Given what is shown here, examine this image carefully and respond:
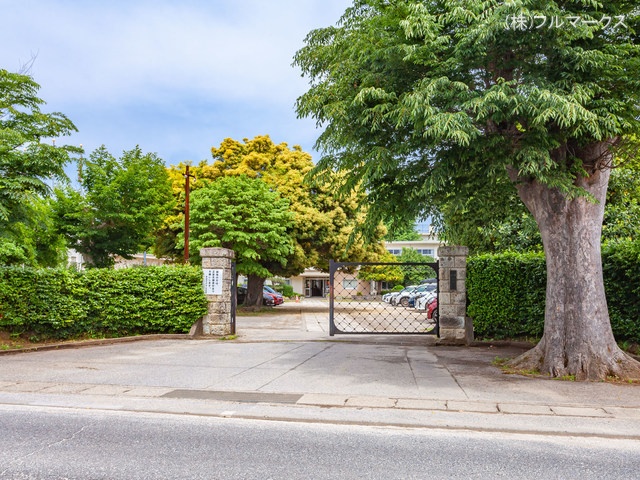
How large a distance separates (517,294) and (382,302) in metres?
24.9

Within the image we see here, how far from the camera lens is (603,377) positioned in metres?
7.78

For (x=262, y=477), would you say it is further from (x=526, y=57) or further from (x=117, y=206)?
(x=117, y=206)

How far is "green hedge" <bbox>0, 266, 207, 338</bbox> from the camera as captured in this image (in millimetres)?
11344

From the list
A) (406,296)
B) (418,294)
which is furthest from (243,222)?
(406,296)

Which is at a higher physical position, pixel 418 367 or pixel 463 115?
pixel 463 115

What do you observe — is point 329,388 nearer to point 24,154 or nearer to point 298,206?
point 24,154

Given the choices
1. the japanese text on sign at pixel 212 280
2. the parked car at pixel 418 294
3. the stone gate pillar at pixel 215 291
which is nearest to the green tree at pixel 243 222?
the parked car at pixel 418 294

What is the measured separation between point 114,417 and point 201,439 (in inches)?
55.8

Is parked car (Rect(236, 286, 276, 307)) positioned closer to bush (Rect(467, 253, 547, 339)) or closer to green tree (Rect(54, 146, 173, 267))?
green tree (Rect(54, 146, 173, 267))

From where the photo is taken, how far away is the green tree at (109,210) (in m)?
20.8

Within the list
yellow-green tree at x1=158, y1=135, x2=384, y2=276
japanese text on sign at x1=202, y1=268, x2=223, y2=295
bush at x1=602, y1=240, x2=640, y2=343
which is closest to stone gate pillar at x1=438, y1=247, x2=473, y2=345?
bush at x1=602, y1=240, x2=640, y2=343

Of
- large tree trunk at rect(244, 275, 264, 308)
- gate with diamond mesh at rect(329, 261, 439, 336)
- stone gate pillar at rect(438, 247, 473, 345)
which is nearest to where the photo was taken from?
stone gate pillar at rect(438, 247, 473, 345)

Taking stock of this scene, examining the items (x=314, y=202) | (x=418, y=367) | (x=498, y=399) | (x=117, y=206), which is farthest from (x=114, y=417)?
(x=314, y=202)

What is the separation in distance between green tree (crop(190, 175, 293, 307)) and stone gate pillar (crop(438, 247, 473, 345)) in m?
12.3
